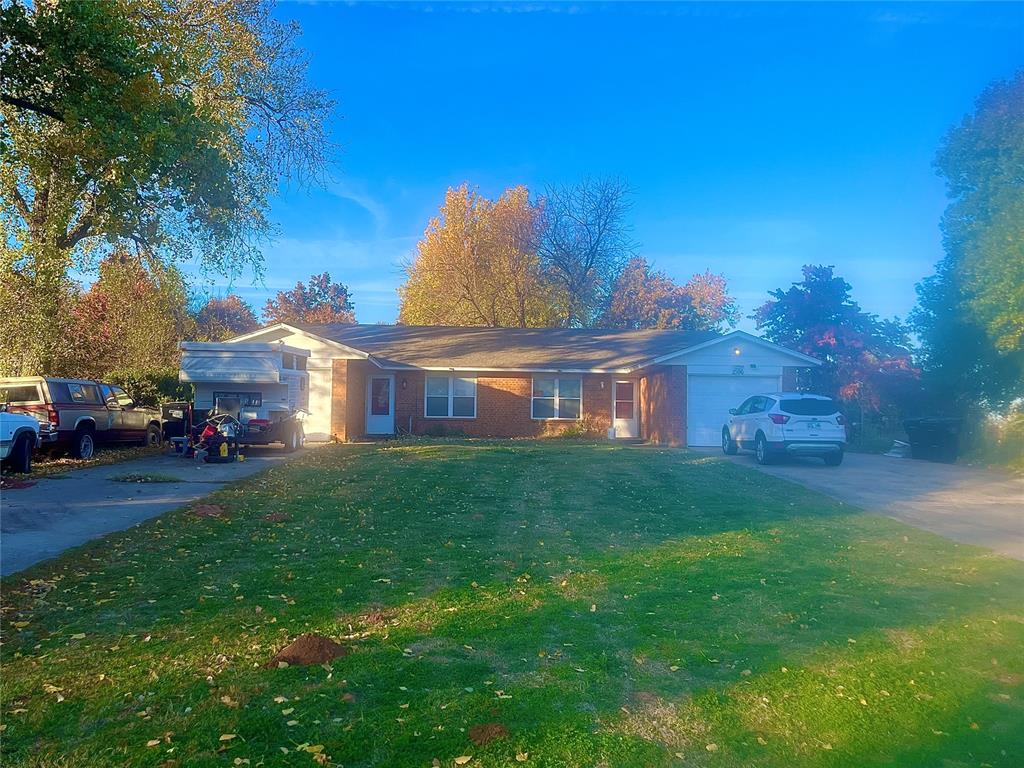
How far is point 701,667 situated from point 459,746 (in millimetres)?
1846

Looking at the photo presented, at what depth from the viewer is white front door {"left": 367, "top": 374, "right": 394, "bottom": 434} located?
26.2 meters

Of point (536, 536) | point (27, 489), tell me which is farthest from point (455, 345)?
point (536, 536)

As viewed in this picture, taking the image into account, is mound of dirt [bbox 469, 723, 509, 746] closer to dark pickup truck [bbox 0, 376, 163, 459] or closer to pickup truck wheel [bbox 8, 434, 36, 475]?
pickup truck wheel [bbox 8, 434, 36, 475]

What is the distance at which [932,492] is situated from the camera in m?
13.9

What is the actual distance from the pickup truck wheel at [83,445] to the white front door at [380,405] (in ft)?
33.1

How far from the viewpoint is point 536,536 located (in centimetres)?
906

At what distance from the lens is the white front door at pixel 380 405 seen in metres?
26.2

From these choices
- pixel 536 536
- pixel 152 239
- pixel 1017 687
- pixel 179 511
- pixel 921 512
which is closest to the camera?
pixel 1017 687

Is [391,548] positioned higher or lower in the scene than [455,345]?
lower

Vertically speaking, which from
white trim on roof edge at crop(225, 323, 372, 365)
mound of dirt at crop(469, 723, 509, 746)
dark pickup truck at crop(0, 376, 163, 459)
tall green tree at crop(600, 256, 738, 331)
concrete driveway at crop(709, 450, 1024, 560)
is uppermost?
tall green tree at crop(600, 256, 738, 331)

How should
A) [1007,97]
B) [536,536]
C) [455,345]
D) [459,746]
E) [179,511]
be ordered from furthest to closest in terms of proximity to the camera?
[455,345] < [1007,97] < [179,511] < [536,536] < [459,746]

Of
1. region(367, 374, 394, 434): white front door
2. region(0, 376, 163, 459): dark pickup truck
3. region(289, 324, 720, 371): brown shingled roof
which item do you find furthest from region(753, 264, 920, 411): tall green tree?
region(0, 376, 163, 459): dark pickup truck

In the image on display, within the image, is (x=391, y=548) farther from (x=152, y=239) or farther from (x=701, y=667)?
(x=152, y=239)

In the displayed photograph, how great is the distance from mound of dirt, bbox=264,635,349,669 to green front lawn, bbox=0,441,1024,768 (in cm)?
10
